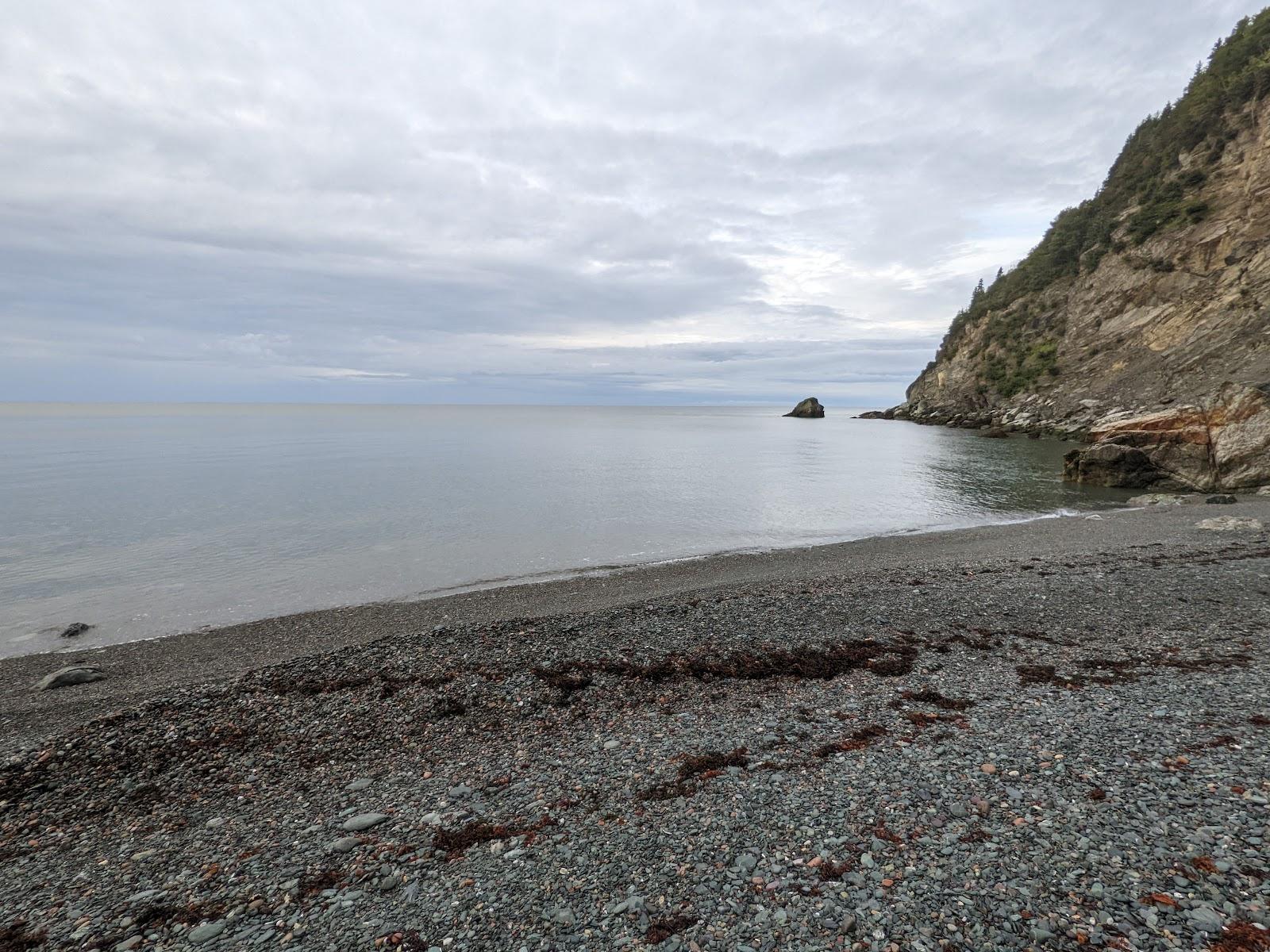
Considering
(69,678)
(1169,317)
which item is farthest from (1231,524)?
(1169,317)

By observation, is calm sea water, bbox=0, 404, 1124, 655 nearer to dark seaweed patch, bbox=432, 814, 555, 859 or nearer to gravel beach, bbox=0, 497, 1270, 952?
gravel beach, bbox=0, 497, 1270, 952

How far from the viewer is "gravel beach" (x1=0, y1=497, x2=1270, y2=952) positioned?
15.6ft

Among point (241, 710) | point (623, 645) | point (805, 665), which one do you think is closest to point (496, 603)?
point (623, 645)

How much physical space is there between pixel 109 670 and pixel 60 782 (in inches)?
241

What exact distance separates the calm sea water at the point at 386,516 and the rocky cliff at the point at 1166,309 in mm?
5746

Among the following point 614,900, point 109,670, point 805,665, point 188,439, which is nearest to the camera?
point 614,900

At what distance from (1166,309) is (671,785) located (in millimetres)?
81428

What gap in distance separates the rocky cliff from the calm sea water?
18.9ft

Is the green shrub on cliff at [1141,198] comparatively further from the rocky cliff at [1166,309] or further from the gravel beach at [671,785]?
the gravel beach at [671,785]

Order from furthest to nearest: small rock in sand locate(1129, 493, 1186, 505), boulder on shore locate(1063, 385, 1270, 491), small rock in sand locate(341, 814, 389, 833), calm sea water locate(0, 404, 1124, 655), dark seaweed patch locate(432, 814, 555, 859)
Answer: boulder on shore locate(1063, 385, 1270, 491) < small rock in sand locate(1129, 493, 1186, 505) < calm sea water locate(0, 404, 1124, 655) < small rock in sand locate(341, 814, 389, 833) < dark seaweed patch locate(432, 814, 555, 859)

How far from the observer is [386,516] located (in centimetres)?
2975

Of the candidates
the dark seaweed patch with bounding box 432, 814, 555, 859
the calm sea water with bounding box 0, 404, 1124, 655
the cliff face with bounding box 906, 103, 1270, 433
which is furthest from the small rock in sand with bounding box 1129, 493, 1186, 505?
the dark seaweed patch with bounding box 432, 814, 555, 859

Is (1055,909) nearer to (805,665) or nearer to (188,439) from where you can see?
(805,665)

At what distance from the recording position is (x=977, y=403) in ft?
311
